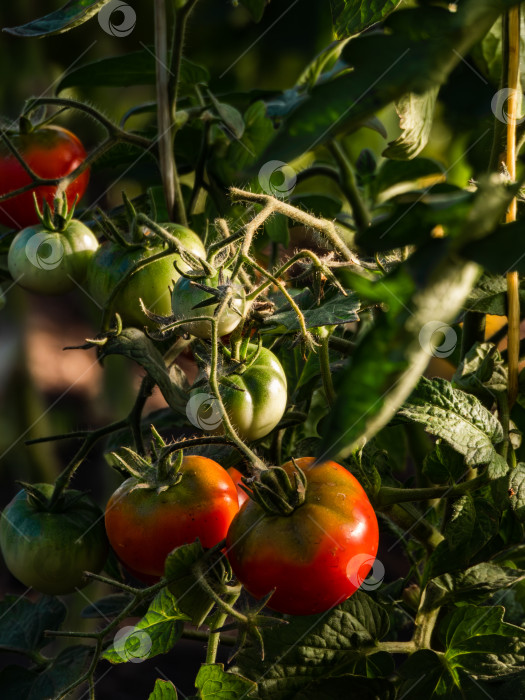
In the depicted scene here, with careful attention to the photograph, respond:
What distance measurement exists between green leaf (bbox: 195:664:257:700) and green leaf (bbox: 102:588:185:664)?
0.08 feet

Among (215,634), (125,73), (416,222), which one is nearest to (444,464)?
(215,634)

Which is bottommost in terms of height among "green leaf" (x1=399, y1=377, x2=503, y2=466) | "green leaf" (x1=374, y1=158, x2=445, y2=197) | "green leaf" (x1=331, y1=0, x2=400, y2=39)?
"green leaf" (x1=399, y1=377, x2=503, y2=466)

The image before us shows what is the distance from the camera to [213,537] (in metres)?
0.38

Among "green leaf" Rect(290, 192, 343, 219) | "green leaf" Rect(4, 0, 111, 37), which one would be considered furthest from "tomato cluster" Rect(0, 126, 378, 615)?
"green leaf" Rect(290, 192, 343, 219)

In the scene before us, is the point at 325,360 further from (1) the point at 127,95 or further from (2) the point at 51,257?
(1) the point at 127,95

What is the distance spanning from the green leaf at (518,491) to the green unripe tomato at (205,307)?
15 cm

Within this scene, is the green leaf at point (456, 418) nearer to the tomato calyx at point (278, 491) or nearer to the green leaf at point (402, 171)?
the tomato calyx at point (278, 491)

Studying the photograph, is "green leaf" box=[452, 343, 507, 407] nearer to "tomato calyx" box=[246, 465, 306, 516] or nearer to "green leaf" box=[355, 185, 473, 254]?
"tomato calyx" box=[246, 465, 306, 516]

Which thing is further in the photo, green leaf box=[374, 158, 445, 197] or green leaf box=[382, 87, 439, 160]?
green leaf box=[374, 158, 445, 197]

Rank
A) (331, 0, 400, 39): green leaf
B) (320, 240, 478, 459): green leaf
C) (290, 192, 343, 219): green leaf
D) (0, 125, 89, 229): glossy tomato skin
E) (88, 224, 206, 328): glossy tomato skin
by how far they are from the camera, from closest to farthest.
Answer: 1. (320, 240, 478, 459): green leaf
2. (331, 0, 400, 39): green leaf
3. (88, 224, 206, 328): glossy tomato skin
4. (0, 125, 89, 229): glossy tomato skin
5. (290, 192, 343, 219): green leaf

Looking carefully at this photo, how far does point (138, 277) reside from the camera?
1.39 feet

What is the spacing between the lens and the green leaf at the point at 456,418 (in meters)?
0.36

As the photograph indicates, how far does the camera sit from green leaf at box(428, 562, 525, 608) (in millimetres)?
403

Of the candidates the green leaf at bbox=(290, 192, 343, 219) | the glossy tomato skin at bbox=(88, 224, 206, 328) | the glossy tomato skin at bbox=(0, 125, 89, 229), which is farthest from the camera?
the green leaf at bbox=(290, 192, 343, 219)
